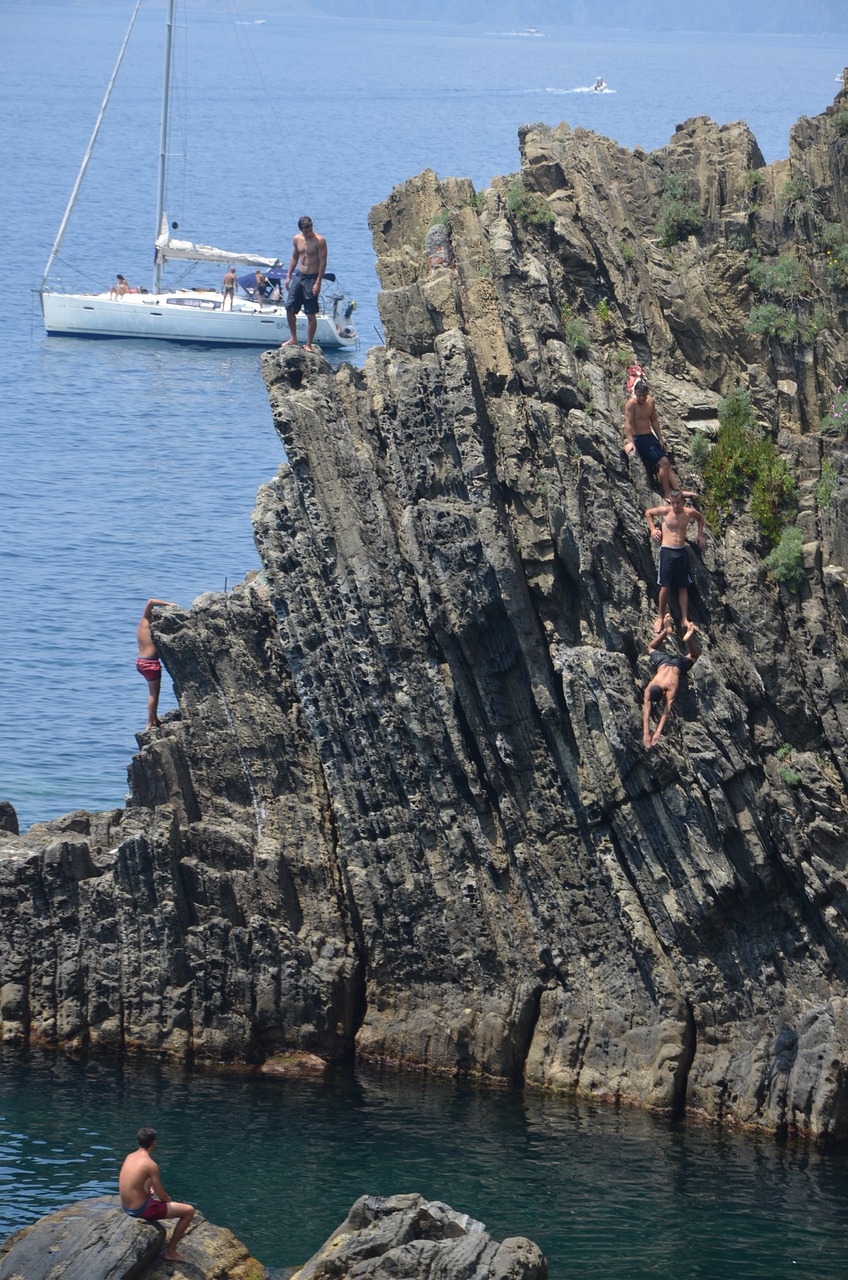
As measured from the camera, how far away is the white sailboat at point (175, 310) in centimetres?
9394

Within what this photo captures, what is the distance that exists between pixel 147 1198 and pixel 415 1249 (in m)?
3.78

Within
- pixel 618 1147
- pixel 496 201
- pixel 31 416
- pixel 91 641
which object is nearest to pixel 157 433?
pixel 31 416

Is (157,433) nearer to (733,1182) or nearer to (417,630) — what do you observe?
(417,630)

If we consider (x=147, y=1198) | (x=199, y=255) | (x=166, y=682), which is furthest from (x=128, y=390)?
(x=147, y=1198)

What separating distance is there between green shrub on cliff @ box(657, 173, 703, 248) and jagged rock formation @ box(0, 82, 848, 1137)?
27 cm

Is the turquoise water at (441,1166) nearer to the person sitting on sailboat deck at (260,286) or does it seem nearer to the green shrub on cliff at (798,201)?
the green shrub on cliff at (798,201)

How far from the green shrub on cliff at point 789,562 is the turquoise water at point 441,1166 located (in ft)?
30.1

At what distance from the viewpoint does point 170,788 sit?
1312 inches

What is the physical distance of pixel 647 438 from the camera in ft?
Result: 101

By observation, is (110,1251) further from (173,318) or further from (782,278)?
(173,318)

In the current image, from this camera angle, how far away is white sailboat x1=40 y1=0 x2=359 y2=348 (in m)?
93.9

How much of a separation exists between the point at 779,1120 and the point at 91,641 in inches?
1446

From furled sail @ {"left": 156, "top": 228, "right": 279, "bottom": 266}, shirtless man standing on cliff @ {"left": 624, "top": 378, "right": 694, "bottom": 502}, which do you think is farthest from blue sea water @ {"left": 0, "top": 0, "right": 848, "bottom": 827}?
shirtless man standing on cliff @ {"left": 624, "top": 378, "right": 694, "bottom": 502}

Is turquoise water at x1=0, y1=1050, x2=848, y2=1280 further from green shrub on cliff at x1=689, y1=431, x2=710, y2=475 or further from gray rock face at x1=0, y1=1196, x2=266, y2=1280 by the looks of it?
green shrub on cliff at x1=689, y1=431, x2=710, y2=475
